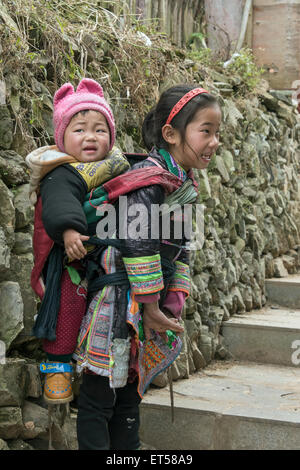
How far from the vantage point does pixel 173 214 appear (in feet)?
6.68

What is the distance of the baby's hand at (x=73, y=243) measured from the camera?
5.95 ft

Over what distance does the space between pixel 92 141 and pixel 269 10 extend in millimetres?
5055

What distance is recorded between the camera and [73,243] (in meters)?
1.81

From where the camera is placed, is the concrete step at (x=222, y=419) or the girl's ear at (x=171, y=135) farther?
the concrete step at (x=222, y=419)

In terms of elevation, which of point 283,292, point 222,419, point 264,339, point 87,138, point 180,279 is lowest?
point 222,419

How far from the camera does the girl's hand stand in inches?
78.0

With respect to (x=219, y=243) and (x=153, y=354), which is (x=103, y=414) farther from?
(x=219, y=243)

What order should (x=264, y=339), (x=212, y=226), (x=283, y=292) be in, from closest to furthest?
1. (x=264, y=339)
2. (x=212, y=226)
3. (x=283, y=292)

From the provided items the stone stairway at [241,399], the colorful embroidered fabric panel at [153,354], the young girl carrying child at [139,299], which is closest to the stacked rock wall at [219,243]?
the stone stairway at [241,399]

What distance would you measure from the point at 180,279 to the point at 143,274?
1.13 feet

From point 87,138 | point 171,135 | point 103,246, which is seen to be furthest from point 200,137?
point 103,246

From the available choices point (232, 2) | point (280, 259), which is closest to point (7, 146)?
point (280, 259)

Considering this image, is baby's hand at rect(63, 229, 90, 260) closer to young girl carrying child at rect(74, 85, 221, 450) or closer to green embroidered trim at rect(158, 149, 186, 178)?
young girl carrying child at rect(74, 85, 221, 450)

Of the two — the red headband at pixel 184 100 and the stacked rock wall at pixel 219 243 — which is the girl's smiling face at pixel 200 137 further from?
the stacked rock wall at pixel 219 243
